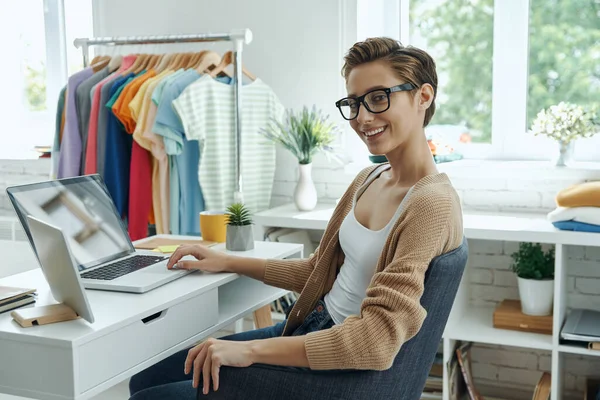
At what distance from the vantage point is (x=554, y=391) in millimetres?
2576

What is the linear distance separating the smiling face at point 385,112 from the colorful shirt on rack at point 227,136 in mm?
1276

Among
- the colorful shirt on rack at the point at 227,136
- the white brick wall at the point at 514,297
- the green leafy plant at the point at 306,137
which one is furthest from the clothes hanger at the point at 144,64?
the white brick wall at the point at 514,297

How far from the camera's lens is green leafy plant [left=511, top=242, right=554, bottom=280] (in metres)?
2.74

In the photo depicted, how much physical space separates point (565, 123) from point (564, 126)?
0.04ft

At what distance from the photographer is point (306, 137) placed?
2.98m

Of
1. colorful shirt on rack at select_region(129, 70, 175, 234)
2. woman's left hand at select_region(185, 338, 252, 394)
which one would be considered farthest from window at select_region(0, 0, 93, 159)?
woman's left hand at select_region(185, 338, 252, 394)

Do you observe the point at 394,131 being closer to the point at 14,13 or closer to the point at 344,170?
the point at 344,170

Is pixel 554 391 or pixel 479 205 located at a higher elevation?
pixel 479 205

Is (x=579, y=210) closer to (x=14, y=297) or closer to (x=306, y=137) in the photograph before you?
(x=306, y=137)

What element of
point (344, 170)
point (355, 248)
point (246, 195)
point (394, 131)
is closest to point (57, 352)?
point (355, 248)

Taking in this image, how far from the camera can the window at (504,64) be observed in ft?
9.91

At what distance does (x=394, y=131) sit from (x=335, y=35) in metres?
1.61

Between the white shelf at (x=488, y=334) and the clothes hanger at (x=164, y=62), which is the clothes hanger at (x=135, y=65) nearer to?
the clothes hanger at (x=164, y=62)

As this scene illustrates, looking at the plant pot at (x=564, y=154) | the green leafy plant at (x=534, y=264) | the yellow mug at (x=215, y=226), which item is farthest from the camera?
the plant pot at (x=564, y=154)
